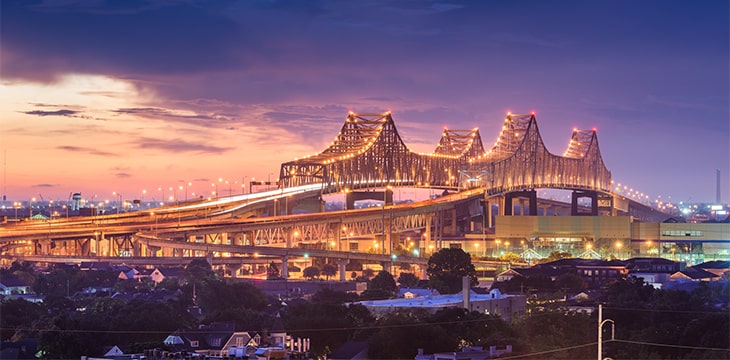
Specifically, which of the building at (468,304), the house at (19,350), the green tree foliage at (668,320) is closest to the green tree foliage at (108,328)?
the house at (19,350)

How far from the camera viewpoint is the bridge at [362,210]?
109 m

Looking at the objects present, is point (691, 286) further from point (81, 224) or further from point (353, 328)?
point (81, 224)

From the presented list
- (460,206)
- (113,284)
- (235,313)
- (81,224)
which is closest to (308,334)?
(235,313)

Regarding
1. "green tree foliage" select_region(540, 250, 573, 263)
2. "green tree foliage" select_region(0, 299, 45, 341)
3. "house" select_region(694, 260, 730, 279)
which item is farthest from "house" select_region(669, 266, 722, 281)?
Result: "green tree foliage" select_region(0, 299, 45, 341)

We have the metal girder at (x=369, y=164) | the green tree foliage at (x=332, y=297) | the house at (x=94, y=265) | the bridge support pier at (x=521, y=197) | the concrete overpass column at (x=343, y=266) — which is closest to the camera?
the green tree foliage at (x=332, y=297)

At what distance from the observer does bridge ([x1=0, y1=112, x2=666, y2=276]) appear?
109 metres

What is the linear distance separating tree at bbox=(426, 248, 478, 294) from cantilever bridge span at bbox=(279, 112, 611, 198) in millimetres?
52137

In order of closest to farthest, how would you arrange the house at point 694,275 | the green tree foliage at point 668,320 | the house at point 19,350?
Result: the green tree foliage at point 668,320 → the house at point 19,350 → the house at point 694,275

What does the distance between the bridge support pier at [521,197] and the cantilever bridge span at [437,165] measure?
54.3 inches

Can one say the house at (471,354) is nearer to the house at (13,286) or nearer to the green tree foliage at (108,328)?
the green tree foliage at (108,328)

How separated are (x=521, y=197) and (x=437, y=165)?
923 cm

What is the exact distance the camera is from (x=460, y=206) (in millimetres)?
139875

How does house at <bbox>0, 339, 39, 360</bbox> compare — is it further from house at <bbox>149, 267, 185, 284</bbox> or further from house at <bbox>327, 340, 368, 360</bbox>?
house at <bbox>149, 267, 185, 284</bbox>

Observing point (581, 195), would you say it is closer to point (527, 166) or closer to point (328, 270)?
point (527, 166)
